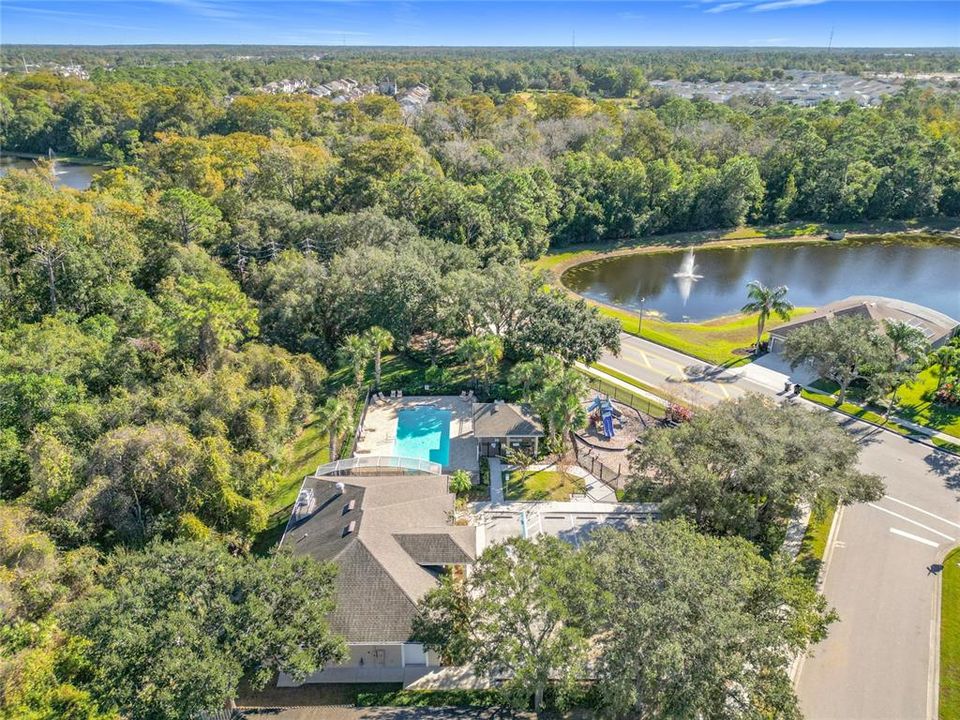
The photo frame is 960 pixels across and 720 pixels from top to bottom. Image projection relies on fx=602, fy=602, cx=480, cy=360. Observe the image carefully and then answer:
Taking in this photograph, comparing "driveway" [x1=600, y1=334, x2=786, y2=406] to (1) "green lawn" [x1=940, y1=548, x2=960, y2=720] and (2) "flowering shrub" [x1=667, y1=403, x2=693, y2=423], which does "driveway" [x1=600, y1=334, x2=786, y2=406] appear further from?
(1) "green lawn" [x1=940, y1=548, x2=960, y2=720]

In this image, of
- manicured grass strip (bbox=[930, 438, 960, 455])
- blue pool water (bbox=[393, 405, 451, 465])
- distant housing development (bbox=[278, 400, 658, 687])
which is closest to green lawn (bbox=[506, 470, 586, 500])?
distant housing development (bbox=[278, 400, 658, 687])

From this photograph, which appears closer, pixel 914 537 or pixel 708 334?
pixel 914 537

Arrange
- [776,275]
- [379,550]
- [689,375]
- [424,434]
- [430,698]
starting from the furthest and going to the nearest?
[776,275] < [689,375] < [424,434] < [379,550] < [430,698]

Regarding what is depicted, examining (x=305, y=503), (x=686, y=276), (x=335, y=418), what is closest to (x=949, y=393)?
(x=686, y=276)

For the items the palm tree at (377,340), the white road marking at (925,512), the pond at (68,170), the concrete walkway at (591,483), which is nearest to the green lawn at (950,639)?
the white road marking at (925,512)

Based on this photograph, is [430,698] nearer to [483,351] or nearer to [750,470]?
[750,470]

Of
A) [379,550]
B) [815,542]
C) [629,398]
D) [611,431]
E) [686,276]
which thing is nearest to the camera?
[379,550]

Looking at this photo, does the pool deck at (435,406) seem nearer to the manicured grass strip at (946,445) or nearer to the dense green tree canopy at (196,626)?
the dense green tree canopy at (196,626)
